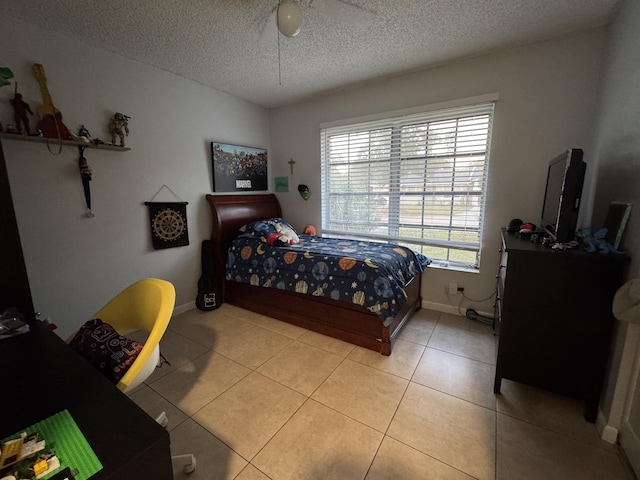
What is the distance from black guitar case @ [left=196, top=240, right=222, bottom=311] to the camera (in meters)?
3.00

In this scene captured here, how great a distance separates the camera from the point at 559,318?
1.48 m

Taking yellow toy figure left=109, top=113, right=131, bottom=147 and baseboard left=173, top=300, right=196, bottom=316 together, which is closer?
yellow toy figure left=109, top=113, right=131, bottom=147

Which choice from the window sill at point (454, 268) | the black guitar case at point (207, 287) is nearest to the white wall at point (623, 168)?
the window sill at point (454, 268)

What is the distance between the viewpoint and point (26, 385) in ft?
2.61

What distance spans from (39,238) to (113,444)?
2.20 metres

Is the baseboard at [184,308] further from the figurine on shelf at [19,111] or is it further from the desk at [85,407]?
the desk at [85,407]

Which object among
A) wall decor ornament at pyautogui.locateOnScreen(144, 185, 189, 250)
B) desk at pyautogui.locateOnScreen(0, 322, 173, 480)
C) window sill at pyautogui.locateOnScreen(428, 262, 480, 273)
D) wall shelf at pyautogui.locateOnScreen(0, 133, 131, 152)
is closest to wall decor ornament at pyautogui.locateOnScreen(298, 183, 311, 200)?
wall decor ornament at pyautogui.locateOnScreen(144, 185, 189, 250)

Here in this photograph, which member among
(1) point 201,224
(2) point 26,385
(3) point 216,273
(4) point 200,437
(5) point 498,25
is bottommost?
(4) point 200,437

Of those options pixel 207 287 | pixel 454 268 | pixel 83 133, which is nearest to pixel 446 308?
pixel 454 268

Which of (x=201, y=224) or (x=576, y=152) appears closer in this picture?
(x=576, y=152)

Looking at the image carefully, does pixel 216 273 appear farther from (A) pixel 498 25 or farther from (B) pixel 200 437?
(A) pixel 498 25

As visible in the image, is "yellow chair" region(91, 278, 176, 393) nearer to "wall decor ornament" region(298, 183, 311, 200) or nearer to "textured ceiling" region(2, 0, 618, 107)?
"textured ceiling" region(2, 0, 618, 107)

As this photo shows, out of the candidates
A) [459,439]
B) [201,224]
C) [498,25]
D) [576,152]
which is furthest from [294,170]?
[459,439]

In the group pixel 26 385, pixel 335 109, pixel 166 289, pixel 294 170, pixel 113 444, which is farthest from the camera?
pixel 294 170
